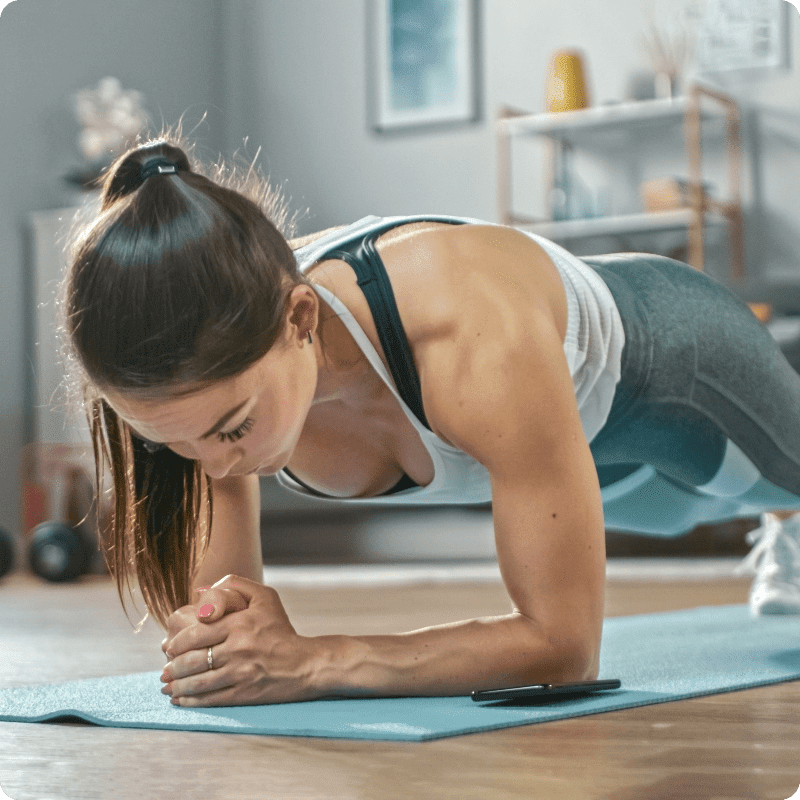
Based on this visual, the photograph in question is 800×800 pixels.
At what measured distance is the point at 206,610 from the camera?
94cm

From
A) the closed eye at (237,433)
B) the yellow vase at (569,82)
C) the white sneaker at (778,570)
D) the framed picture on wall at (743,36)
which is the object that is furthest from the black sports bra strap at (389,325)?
the framed picture on wall at (743,36)

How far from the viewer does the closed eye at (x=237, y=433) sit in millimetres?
908

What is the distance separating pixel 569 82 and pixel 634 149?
33cm

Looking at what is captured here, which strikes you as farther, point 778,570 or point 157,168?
point 778,570

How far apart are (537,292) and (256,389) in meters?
0.29

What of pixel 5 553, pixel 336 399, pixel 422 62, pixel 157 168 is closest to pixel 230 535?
pixel 336 399

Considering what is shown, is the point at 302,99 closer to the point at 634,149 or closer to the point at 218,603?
the point at 634,149

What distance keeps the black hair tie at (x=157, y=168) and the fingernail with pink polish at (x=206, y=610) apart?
0.34 meters

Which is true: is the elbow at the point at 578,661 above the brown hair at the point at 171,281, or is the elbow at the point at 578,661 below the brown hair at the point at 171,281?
below

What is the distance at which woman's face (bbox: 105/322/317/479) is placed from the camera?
2.88ft

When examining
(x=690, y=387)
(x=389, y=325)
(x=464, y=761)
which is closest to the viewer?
(x=464, y=761)

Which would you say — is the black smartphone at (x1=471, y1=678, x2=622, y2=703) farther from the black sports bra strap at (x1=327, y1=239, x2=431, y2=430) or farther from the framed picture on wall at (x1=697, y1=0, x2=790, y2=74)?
the framed picture on wall at (x1=697, y1=0, x2=790, y2=74)

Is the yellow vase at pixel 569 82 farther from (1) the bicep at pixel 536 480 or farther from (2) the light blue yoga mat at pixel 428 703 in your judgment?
(1) the bicep at pixel 536 480

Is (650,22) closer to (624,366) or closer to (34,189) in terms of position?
(34,189)
